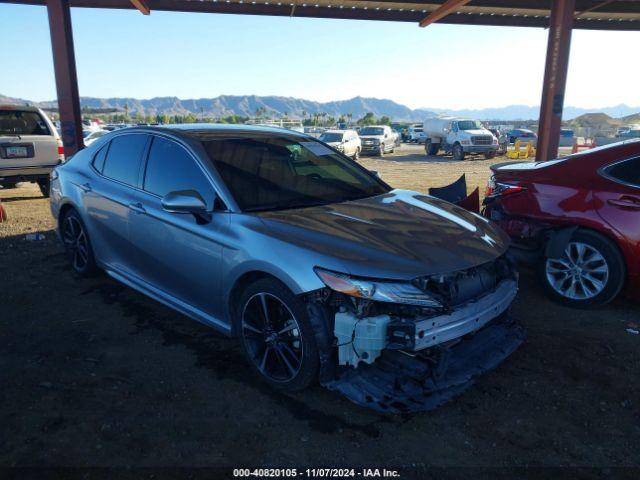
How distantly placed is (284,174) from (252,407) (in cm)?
180

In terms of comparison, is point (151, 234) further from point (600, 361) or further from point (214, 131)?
point (600, 361)

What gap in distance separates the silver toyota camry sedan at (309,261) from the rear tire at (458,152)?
23.5 m

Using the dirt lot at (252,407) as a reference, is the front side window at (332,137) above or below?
above

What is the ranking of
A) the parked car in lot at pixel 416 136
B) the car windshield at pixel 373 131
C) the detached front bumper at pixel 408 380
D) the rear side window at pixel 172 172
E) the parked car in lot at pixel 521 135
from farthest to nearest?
the parked car in lot at pixel 416 136, the parked car in lot at pixel 521 135, the car windshield at pixel 373 131, the rear side window at pixel 172 172, the detached front bumper at pixel 408 380

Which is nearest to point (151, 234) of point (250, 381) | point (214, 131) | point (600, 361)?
point (214, 131)

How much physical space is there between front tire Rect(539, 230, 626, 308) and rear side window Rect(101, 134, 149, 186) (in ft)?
13.0

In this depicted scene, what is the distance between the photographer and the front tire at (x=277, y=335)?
2.88 metres

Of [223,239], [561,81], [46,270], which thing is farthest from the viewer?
[561,81]

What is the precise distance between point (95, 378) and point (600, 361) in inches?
146

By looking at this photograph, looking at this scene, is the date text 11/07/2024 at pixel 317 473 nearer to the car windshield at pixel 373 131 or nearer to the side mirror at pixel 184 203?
the side mirror at pixel 184 203

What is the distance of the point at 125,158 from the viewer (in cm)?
435

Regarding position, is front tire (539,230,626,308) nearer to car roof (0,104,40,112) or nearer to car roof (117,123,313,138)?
car roof (117,123,313,138)

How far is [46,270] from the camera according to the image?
18.7 ft

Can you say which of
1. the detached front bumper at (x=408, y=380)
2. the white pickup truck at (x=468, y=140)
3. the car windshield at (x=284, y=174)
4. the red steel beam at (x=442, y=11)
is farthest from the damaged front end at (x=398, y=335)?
the white pickup truck at (x=468, y=140)
